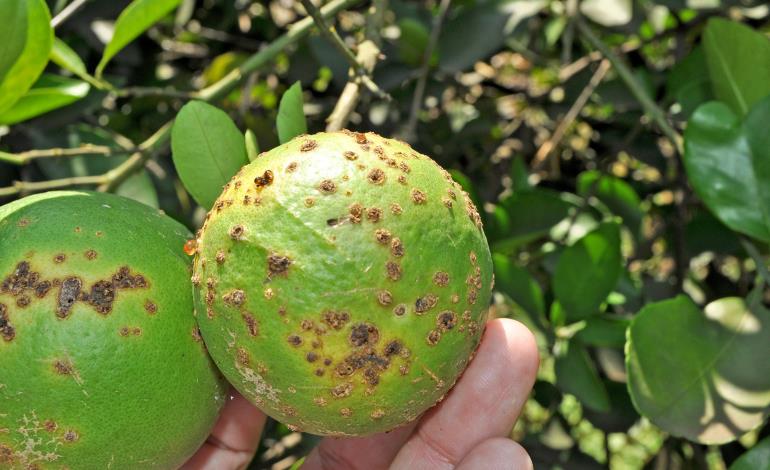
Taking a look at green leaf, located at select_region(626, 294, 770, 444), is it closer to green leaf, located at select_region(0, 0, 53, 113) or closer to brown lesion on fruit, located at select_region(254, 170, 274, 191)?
brown lesion on fruit, located at select_region(254, 170, 274, 191)

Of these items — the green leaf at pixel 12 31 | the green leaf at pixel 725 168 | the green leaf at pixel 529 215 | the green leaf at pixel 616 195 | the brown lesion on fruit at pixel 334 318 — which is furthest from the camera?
the green leaf at pixel 616 195

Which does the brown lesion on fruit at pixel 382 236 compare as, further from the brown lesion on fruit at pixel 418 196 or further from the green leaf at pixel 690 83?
the green leaf at pixel 690 83

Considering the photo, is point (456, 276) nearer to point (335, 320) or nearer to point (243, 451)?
point (335, 320)

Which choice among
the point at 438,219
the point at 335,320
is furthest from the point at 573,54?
the point at 335,320

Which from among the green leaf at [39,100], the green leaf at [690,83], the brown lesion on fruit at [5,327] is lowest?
the green leaf at [690,83]

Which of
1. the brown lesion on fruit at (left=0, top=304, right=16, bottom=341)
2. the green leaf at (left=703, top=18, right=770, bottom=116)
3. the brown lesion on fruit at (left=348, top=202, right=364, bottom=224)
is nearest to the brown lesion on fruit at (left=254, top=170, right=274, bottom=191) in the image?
the brown lesion on fruit at (left=348, top=202, right=364, bottom=224)

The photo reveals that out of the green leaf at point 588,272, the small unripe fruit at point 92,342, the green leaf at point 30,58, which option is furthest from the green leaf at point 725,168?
the green leaf at point 30,58

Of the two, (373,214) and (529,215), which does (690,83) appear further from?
(373,214)
